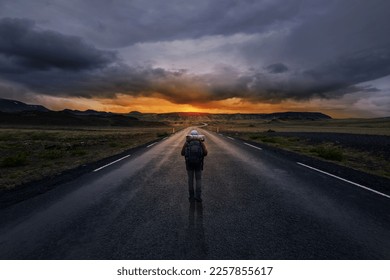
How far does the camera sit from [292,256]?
4.01 m

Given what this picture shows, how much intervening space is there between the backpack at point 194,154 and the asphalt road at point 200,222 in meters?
0.99

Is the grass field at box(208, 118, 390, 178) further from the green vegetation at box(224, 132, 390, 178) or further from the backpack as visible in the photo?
the backpack

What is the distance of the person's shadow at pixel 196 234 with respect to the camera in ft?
13.3

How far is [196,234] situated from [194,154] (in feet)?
8.25

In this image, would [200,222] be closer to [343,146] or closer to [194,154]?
[194,154]

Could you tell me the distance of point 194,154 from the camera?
6.94 m

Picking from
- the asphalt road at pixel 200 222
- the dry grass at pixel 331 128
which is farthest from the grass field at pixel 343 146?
the dry grass at pixel 331 128

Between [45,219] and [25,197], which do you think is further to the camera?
[25,197]

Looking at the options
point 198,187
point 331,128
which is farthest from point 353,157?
point 331,128

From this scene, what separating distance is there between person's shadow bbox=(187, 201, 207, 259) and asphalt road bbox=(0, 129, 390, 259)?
0.02 meters

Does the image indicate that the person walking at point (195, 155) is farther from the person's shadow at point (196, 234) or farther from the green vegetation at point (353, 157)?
the green vegetation at point (353, 157)
